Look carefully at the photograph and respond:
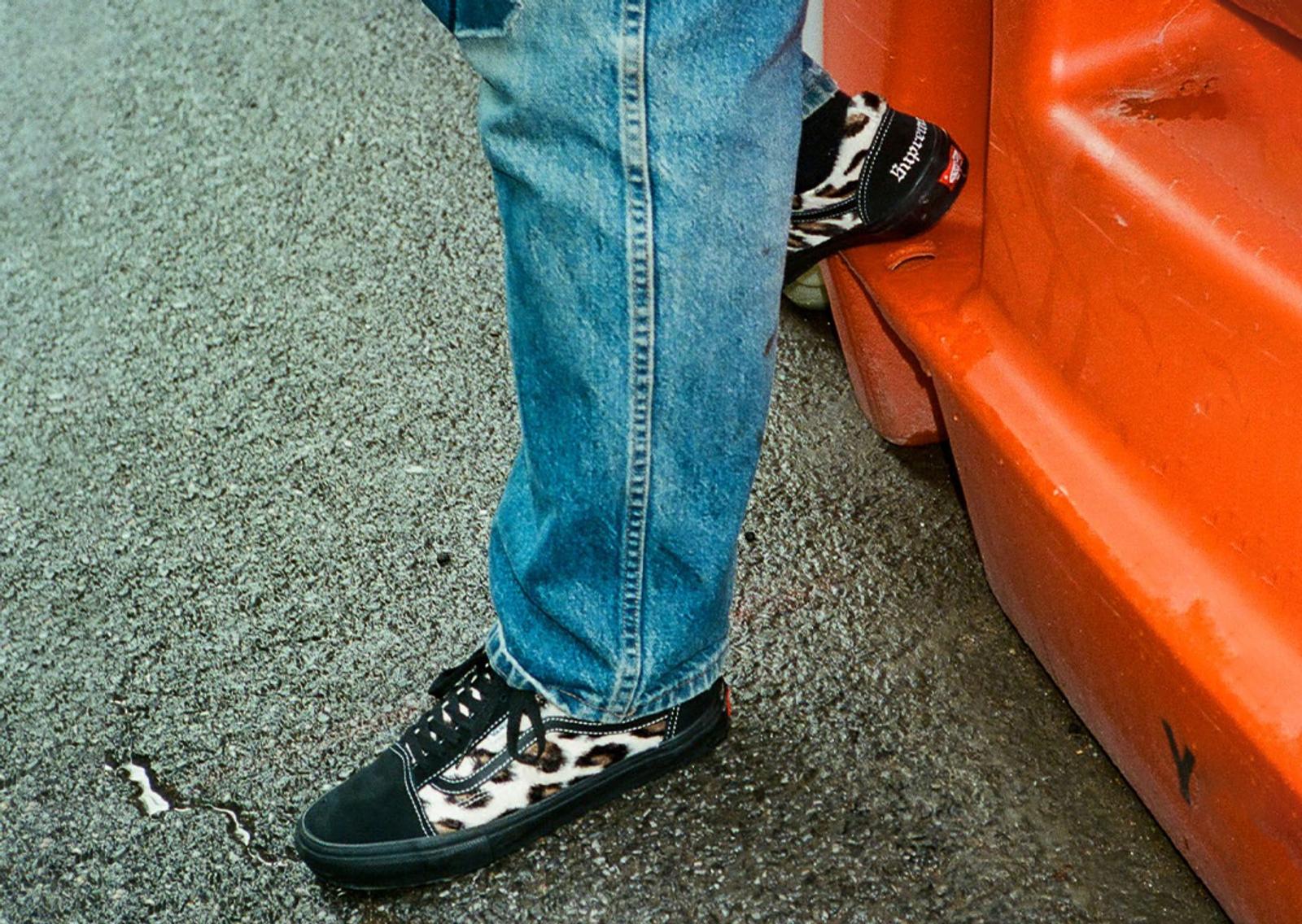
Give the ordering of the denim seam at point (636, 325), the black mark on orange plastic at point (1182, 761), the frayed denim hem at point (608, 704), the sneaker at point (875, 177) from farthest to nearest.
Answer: the sneaker at point (875, 177) < the frayed denim hem at point (608, 704) < the black mark on orange plastic at point (1182, 761) < the denim seam at point (636, 325)

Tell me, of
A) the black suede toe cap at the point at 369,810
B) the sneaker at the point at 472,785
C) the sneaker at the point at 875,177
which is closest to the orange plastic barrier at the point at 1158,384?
the sneaker at the point at 875,177

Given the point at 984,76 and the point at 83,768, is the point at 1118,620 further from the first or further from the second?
the point at 83,768

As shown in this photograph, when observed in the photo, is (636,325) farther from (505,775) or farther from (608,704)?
(505,775)

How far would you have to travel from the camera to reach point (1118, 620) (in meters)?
1.04

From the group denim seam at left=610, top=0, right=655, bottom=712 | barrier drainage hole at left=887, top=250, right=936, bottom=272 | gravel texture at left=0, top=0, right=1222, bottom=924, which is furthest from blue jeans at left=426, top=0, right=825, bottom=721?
barrier drainage hole at left=887, top=250, right=936, bottom=272

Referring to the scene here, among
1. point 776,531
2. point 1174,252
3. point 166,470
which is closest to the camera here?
point 1174,252

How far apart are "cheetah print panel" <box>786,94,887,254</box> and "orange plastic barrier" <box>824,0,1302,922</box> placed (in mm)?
114

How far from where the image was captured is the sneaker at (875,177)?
130 centimetres

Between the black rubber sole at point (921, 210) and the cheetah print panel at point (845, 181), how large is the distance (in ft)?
0.05

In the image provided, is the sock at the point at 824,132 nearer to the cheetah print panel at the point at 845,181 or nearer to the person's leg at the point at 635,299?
the cheetah print panel at the point at 845,181

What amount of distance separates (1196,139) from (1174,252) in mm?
88

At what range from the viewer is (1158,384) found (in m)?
0.97

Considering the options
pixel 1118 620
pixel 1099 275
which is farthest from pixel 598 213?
pixel 1118 620

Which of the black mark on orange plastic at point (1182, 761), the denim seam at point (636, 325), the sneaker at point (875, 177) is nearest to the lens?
the denim seam at point (636, 325)
